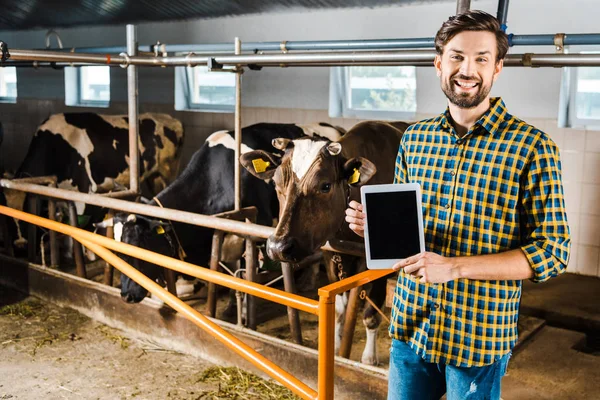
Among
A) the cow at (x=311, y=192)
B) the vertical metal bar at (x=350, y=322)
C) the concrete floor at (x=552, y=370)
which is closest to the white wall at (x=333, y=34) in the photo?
the concrete floor at (x=552, y=370)

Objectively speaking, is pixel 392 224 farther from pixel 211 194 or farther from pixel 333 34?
pixel 333 34

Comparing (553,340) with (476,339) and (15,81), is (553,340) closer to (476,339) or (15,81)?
(476,339)

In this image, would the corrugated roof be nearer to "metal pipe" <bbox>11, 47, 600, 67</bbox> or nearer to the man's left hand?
"metal pipe" <bbox>11, 47, 600, 67</bbox>

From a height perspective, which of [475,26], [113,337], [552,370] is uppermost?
[475,26]

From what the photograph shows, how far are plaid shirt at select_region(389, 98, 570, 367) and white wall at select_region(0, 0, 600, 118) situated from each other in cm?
436

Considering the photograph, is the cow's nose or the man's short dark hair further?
the cow's nose

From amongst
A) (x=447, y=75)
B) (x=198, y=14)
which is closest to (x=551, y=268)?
(x=447, y=75)

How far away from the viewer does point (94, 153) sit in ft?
24.1

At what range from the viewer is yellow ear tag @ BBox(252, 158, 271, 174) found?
→ 355 centimetres

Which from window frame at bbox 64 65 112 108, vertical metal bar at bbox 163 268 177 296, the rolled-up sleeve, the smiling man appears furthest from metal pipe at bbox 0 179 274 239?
window frame at bbox 64 65 112 108

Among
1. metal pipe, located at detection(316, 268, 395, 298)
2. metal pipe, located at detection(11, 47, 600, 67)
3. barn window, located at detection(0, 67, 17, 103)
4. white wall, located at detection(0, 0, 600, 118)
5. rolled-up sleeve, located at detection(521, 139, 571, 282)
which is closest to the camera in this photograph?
rolled-up sleeve, located at detection(521, 139, 571, 282)

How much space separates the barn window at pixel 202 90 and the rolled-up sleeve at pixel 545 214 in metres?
7.17

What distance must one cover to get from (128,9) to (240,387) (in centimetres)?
641

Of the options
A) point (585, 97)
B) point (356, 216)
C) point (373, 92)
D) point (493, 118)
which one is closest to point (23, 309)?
point (356, 216)
